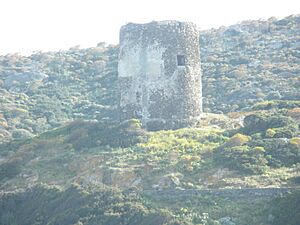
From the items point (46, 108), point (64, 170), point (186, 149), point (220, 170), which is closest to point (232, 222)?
point (220, 170)

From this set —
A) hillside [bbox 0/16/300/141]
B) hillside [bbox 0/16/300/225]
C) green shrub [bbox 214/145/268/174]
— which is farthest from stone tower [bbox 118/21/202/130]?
hillside [bbox 0/16/300/141]

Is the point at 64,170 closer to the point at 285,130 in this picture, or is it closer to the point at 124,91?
the point at 124,91

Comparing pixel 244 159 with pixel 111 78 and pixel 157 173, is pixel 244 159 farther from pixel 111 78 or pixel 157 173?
pixel 111 78

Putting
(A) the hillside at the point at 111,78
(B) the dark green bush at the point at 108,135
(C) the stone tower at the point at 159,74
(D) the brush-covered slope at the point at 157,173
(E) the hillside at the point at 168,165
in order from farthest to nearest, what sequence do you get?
(A) the hillside at the point at 111,78 < (C) the stone tower at the point at 159,74 < (B) the dark green bush at the point at 108,135 < (E) the hillside at the point at 168,165 < (D) the brush-covered slope at the point at 157,173

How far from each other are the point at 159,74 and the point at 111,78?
20.6m

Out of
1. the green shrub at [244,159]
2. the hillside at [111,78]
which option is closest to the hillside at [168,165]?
the green shrub at [244,159]

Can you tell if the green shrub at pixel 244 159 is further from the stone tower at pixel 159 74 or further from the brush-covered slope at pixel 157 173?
the stone tower at pixel 159 74

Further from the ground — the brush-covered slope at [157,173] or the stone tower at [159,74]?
the stone tower at [159,74]

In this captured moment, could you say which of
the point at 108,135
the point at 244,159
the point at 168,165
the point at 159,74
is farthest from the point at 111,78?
the point at 244,159

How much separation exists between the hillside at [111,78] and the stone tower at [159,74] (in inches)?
318

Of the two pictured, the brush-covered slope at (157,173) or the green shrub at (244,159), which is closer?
the brush-covered slope at (157,173)

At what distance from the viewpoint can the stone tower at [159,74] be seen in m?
28.2

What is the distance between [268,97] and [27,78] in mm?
21894

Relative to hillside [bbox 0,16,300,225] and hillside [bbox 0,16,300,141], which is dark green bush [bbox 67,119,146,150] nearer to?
hillside [bbox 0,16,300,225]
